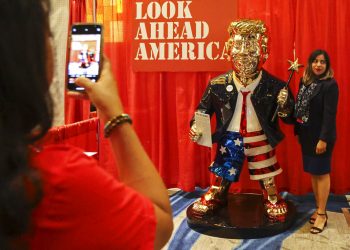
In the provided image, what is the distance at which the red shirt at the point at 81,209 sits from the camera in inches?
19.0

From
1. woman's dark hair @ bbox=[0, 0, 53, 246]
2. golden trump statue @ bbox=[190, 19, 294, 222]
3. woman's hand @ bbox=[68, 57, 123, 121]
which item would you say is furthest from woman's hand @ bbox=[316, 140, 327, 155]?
woman's dark hair @ bbox=[0, 0, 53, 246]

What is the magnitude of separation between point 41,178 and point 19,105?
0.30 feet

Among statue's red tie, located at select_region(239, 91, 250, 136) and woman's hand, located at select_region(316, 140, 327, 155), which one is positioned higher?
statue's red tie, located at select_region(239, 91, 250, 136)

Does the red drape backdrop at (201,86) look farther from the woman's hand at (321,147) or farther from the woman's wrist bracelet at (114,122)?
the woman's wrist bracelet at (114,122)

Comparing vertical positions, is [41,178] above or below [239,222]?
above

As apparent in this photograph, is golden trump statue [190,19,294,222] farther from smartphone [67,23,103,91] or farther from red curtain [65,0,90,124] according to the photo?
smartphone [67,23,103,91]

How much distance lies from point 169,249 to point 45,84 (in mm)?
2134

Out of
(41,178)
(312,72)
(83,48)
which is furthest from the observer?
(312,72)

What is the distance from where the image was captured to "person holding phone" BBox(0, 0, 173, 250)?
0.47 m

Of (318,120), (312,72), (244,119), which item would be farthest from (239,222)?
(312,72)

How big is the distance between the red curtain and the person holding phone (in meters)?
3.00

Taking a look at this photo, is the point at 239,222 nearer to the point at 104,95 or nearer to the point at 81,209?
the point at 104,95

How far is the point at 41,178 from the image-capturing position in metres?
0.47

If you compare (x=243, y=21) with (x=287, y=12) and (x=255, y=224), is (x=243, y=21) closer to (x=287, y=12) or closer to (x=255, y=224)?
(x=287, y=12)
